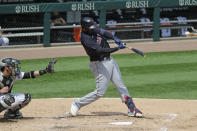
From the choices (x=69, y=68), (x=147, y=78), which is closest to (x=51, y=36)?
(x=69, y=68)

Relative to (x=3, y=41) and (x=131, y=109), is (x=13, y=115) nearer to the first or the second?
(x=131, y=109)

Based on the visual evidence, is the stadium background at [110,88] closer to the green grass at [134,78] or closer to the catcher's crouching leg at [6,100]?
the green grass at [134,78]

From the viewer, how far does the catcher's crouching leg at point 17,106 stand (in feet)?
27.7

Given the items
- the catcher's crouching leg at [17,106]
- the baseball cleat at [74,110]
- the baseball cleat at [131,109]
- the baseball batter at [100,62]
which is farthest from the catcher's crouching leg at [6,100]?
the baseball cleat at [131,109]

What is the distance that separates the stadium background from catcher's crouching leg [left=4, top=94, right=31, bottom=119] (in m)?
0.16

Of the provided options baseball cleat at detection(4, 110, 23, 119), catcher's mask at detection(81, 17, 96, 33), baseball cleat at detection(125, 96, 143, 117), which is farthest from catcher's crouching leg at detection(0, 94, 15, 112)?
baseball cleat at detection(125, 96, 143, 117)

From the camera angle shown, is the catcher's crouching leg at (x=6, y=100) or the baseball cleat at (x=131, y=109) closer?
the catcher's crouching leg at (x=6, y=100)

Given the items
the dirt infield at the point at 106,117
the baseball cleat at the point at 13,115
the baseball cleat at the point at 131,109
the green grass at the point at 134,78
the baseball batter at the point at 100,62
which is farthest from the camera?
the green grass at the point at 134,78

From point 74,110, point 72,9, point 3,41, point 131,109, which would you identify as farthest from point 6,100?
point 72,9

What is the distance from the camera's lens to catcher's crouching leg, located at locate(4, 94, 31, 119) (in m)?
8.45

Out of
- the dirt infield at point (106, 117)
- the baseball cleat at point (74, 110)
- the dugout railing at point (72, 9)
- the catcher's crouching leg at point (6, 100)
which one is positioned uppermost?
the dugout railing at point (72, 9)

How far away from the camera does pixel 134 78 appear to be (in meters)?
12.5

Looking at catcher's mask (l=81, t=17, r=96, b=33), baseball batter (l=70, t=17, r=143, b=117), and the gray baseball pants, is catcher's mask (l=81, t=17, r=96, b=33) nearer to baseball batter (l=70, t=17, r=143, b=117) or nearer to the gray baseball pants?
baseball batter (l=70, t=17, r=143, b=117)

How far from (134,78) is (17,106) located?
4526 mm
